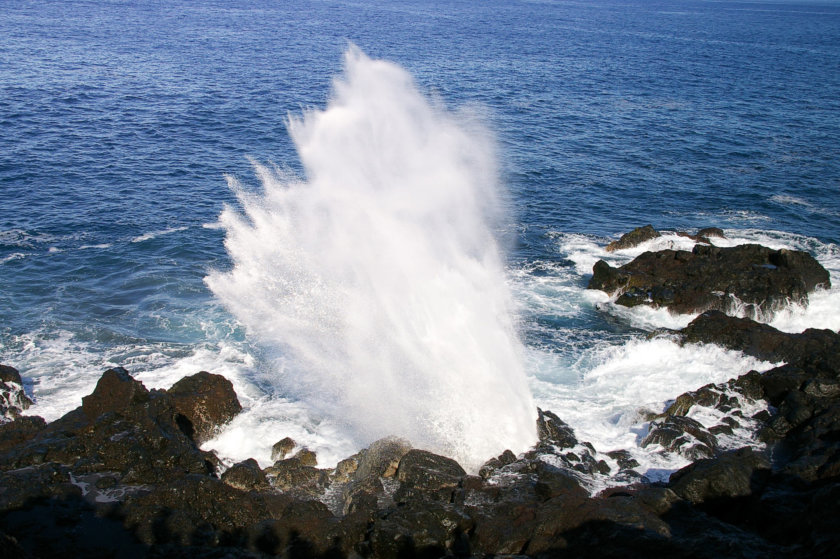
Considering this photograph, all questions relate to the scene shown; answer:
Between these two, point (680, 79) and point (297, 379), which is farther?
point (680, 79)

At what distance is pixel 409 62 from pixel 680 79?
33.0m

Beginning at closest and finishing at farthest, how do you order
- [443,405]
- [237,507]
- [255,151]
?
[237,507] → [443,405] → [255,151]

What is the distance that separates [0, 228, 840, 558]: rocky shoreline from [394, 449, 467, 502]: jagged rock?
4cm

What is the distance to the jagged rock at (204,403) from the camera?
20.3 m

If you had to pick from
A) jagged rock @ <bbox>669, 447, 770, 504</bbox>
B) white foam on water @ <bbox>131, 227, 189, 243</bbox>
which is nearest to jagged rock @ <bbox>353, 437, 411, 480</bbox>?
jagged rock @ <bbox>669, 447, 770, 504</bbox>

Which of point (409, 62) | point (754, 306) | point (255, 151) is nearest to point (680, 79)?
point (409, 62)

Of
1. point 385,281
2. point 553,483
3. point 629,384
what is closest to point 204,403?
point 385,281

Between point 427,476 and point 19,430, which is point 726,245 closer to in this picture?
point 427,476

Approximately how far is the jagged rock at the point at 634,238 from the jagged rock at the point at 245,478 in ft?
79.0

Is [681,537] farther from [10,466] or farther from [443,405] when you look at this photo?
[10,466]

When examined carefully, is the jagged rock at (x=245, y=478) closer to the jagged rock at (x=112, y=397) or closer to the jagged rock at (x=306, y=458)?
the jagged rock at (x=306, y=458)

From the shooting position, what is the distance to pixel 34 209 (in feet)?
121

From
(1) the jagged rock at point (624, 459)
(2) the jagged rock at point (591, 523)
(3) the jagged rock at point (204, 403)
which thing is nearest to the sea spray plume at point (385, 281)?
(1) the jagged rock at point (624, 459)

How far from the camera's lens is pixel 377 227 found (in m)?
30.6
